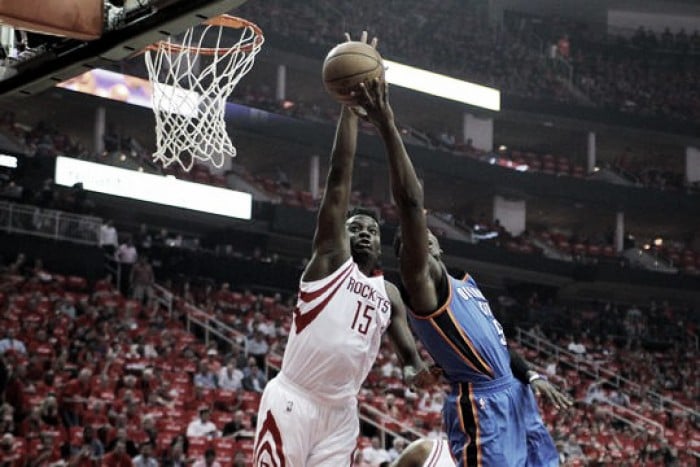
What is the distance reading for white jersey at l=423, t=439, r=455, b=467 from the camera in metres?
5.61

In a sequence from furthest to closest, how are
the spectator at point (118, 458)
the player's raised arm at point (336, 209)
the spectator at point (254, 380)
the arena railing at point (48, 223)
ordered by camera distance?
the arena railing at point (48, 223) < the spectator at point (254, 380) < the spectator at point (118, 458) < the player's raised arm at point (336, 209)

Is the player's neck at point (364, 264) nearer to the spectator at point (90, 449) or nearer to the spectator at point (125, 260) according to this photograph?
the spectator at point (90, 449)

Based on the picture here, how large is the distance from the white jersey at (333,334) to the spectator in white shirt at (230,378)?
10251 mm

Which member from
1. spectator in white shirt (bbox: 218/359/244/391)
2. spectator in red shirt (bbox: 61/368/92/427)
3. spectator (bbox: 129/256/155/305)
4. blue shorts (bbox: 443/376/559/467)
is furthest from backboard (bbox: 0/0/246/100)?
spectator (bbox: 129/256/155/305)

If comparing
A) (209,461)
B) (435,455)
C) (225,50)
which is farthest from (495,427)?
(209,461)

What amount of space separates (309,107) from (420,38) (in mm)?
6349

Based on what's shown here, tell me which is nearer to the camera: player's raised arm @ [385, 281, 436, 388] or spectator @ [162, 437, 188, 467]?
player's raised arm @ [385, 281, 436, 388]

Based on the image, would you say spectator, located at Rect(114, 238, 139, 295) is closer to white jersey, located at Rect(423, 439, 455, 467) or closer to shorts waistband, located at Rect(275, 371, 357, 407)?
white jersey, located at Rect(423, 439, 455, 467)

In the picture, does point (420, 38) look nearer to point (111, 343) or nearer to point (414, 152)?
point (414, 152)

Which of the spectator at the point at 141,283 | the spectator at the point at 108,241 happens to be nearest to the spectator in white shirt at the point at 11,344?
the spectator at the point at 141,283

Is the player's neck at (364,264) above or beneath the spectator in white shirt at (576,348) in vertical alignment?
above

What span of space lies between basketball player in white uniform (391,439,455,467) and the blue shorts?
42cm

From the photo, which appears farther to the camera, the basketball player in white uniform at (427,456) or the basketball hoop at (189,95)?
the basketball hoop at (189,95)

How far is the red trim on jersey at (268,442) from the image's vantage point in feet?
16.3
